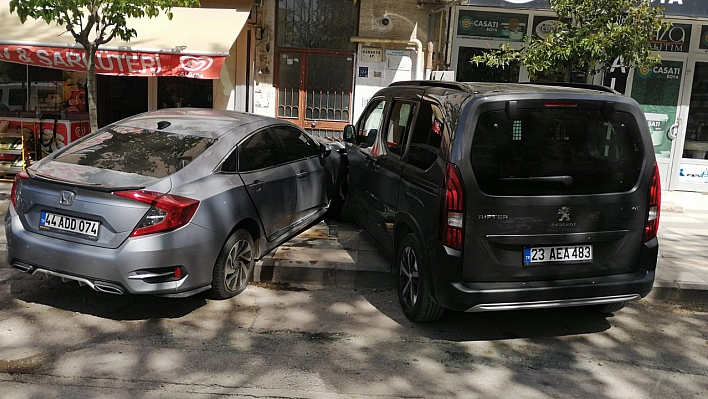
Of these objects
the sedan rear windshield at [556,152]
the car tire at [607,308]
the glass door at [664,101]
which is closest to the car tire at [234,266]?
the sedan rear windshield at [556,152]

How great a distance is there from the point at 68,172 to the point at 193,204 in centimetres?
104

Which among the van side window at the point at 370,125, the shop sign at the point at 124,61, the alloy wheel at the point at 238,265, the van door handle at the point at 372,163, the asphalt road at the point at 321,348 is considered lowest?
the asphalt road at the point at 321,348

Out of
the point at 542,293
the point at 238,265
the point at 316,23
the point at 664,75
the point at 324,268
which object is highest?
the point at 316,23

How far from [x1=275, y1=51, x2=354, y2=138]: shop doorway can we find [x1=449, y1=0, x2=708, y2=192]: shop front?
203cm

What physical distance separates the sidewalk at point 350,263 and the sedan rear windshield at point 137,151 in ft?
4.58

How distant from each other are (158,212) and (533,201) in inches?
105

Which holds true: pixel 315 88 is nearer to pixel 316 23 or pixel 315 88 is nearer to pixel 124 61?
pixel 316 23

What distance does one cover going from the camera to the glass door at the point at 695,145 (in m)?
11.6

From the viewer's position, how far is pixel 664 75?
1155 cm

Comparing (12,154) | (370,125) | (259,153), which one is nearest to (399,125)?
(370,125)

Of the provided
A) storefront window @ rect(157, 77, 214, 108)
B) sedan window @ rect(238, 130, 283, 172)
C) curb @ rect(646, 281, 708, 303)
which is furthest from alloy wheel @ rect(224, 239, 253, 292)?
storefront window @ rect(157, 77, 214, 108)

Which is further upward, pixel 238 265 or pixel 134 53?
pixel 134 53

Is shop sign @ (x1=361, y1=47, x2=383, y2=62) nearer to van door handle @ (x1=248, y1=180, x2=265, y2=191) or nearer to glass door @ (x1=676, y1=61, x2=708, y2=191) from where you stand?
glass door @ (x1=676, y1=61, x2=708, y2=191)

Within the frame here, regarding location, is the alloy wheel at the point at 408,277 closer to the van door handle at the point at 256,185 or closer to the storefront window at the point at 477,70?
the van door handle at the point at 256,185
